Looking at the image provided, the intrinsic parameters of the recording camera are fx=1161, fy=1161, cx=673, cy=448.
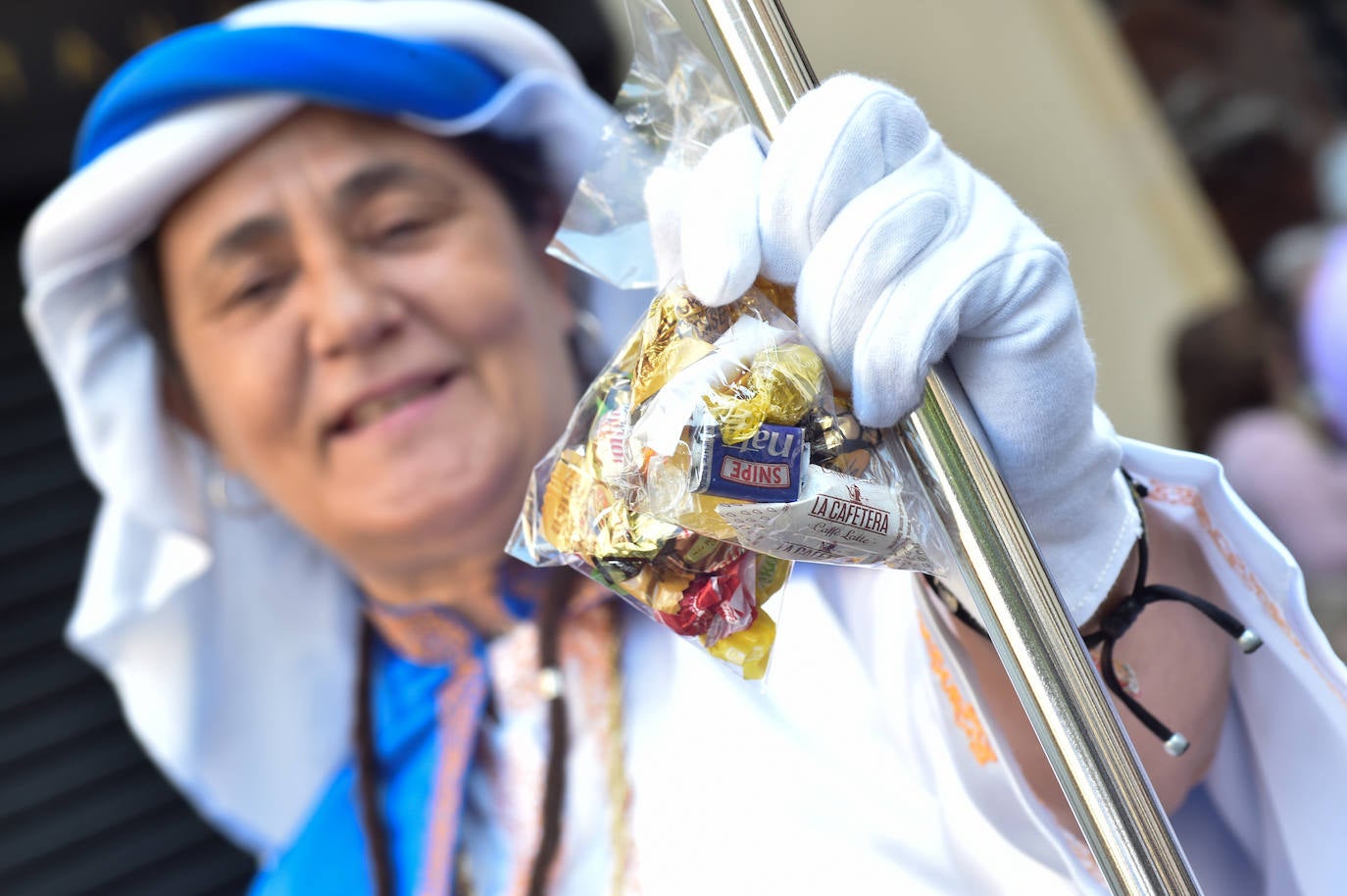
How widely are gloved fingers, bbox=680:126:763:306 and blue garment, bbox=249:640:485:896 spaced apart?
0.82 m

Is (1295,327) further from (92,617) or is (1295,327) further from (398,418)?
(92,617)

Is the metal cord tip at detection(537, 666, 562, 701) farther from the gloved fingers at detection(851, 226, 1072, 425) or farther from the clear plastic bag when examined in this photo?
the gloved fingers at detection(851, 226, 1072, 425)

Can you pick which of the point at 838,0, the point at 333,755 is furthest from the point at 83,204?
the point at 838,0

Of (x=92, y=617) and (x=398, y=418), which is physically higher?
(x=398, y=418)

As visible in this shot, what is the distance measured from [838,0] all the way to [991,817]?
1.92 feet

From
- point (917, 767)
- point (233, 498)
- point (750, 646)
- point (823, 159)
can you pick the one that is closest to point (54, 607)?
point (233, 498)

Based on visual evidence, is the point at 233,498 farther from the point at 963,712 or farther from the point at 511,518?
the point at 963,712

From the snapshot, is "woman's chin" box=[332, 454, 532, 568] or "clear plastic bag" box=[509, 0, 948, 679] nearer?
"clear plastic bag" box=[509, 0, 948, 679]

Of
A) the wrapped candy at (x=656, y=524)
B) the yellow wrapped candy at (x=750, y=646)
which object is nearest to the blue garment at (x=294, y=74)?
the wrapped candy at (x=656, y=524)

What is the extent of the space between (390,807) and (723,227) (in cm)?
96

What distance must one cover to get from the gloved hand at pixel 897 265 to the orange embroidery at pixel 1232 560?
0.54ft

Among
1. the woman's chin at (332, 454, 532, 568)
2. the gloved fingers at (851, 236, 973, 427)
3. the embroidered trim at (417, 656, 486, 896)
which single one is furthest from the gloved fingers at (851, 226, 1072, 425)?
the embroidered trim at (417, 656, 486, 896)

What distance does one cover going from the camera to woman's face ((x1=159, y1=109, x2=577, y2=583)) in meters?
1.20

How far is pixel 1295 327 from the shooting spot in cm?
230
